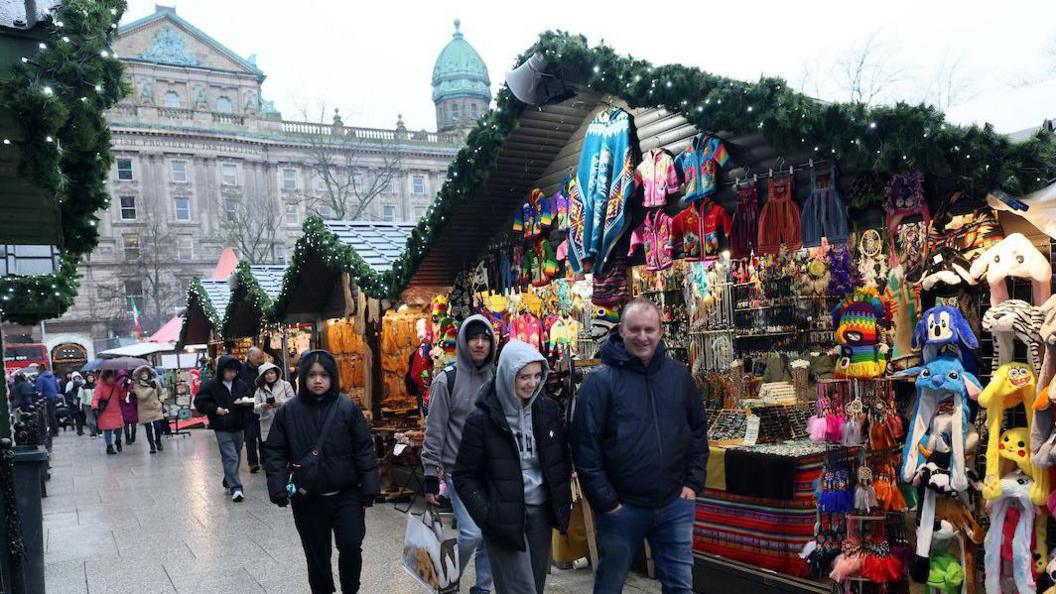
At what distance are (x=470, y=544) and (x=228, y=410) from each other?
6.32 metres

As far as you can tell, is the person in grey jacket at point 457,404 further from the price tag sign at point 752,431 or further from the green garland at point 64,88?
the green garland at point 64,88

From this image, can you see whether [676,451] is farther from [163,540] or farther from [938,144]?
[163,540]

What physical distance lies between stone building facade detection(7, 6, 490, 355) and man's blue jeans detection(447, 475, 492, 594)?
142 feet

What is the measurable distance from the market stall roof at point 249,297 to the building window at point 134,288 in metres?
37.5

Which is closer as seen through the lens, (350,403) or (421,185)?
(350,403)

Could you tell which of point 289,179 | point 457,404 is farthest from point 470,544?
point 289,179

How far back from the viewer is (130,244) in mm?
51250

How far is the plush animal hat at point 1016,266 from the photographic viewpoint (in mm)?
4031

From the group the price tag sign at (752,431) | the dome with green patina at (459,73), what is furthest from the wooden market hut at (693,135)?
the dome with green patina at (459,73)

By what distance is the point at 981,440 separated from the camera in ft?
14.4

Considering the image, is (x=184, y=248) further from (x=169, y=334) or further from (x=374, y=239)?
(x=374, y=239)

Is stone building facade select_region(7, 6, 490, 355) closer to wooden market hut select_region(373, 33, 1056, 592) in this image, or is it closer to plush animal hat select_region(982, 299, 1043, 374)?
wooden market hut select_region(373, 33, 1056, 592)

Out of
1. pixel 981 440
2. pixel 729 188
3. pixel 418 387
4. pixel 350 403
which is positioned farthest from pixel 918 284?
pixel 418 387

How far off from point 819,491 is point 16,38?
5155 millimetres
